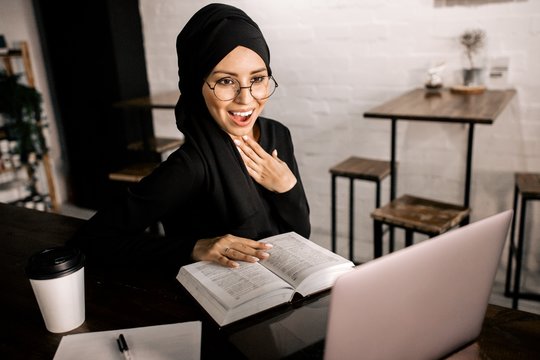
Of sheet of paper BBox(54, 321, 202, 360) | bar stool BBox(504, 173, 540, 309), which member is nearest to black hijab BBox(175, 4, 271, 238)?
sheet of paper BBox(54, 321, 202, 360)

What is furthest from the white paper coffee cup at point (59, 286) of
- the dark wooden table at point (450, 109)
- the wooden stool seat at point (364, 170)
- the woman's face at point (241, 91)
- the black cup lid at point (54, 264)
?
the wooden stool seat at point (364, 170)

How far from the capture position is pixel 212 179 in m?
1.22

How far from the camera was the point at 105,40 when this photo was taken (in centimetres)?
320

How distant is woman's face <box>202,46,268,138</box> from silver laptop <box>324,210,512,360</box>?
0.64 meters

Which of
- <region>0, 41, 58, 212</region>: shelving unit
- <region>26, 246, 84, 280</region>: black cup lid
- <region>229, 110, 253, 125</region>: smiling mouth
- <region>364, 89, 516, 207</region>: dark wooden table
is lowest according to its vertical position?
<region>0, 41, 58, 212</region>: shelving unit

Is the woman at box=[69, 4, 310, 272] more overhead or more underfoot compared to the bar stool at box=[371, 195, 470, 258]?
more overhead

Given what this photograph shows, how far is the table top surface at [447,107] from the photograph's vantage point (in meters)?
1.78

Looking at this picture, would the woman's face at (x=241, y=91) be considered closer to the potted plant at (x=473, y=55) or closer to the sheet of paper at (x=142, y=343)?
the sheet of paper at (x=142, y=343)

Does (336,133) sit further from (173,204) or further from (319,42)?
(173,204)

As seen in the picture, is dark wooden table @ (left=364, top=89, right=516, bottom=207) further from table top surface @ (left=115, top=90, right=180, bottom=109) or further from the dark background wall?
the dark background wall

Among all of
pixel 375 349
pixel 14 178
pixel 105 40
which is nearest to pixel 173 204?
pixel 375 349

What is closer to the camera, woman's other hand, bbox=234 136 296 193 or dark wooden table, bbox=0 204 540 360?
dark wooden table, bbox=0 204 540 360

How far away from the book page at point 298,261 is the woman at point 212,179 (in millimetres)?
33

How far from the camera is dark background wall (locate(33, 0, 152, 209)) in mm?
3211
